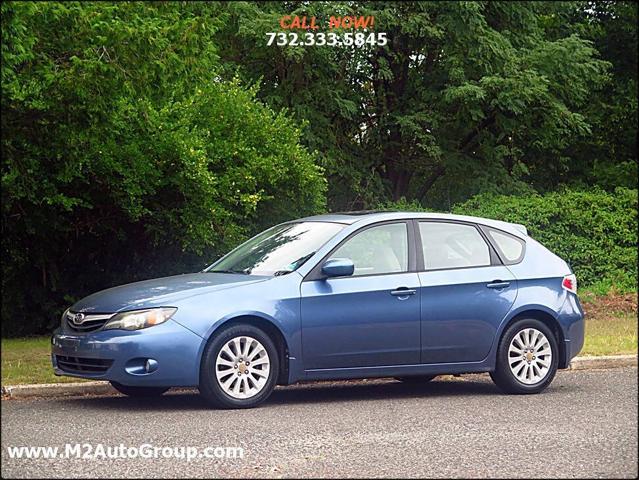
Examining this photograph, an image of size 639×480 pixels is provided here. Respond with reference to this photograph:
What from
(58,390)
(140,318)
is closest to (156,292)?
(140,318)

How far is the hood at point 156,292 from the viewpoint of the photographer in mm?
10180

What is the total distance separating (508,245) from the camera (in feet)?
39.0

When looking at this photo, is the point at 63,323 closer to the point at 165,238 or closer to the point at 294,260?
the point at 294,260

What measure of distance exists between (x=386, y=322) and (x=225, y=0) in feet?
51.5

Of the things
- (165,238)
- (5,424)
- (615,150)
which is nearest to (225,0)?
(165,238)

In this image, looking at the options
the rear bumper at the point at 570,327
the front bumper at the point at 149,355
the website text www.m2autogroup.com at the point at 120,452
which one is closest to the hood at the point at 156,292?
the front bumper at the point at 149,355

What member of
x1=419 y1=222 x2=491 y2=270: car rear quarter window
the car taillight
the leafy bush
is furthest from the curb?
the leafy bush

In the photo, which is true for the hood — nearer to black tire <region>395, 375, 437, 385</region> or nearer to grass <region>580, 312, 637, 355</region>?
black tire <region>395, 375, 437, 385</region>

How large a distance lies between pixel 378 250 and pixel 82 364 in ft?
9.82

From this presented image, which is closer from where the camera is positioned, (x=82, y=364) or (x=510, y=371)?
(x=82, y=364)

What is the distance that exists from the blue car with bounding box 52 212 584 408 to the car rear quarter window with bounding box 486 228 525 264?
14mm

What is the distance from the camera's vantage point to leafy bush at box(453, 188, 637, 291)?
23234mm

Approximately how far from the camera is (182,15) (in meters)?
A: 16.7

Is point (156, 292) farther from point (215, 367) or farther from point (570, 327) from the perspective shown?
point (570, 327)
